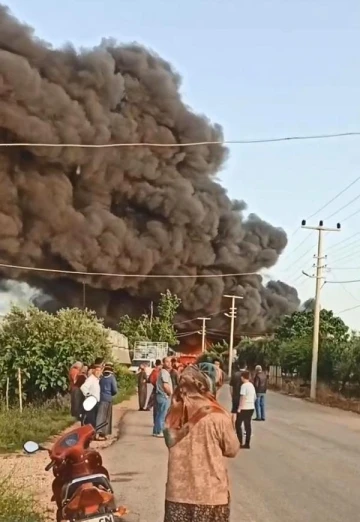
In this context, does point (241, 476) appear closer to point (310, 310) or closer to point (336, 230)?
point (336, 230)

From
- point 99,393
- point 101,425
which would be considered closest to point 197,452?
point 99,393

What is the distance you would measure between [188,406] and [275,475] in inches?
219

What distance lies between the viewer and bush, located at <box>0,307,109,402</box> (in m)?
18.8

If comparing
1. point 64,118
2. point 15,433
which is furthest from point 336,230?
point 15,433

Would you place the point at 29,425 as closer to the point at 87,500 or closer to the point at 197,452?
the point at 87,500

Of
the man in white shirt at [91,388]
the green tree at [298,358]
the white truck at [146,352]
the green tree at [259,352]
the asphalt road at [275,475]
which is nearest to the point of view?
the asphalt road at [275,475]

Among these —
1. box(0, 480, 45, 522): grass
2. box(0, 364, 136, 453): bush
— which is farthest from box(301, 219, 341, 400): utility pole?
box(0, 480, 45, 522): grass

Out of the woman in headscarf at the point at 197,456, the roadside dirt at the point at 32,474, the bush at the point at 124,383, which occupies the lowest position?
the bush at the point at 124,383

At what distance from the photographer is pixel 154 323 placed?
51344 millimetres

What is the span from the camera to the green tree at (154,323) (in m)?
50.1

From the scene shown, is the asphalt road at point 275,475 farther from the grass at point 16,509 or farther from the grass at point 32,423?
the grass at point 32,423

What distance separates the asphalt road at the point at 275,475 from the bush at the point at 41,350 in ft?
9.62

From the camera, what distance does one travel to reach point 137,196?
149ft

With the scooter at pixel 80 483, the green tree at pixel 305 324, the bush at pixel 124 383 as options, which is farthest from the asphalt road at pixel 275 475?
the green tree at pixel 305 324
